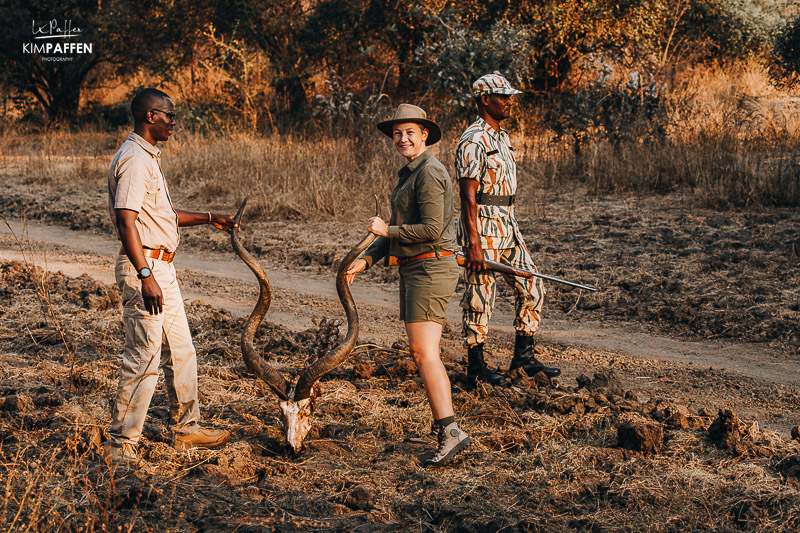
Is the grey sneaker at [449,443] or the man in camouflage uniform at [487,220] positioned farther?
the man in camouflage uniform at [487,220]

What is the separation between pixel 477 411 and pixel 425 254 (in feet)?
4.30

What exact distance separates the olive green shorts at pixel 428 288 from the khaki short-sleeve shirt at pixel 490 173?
1045mm

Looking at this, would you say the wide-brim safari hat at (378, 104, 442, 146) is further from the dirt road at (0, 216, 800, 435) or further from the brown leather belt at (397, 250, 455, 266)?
the dirt road at (0, 216, 800, 435)

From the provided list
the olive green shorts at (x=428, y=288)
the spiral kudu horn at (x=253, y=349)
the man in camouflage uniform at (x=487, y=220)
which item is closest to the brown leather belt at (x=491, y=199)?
the man in camouflage uniform at (x=487, y=220)

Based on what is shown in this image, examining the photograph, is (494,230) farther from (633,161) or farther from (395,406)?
(633,161)

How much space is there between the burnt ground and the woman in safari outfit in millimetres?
398

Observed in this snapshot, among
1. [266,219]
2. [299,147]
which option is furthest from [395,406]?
[299,147]

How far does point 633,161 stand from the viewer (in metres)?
11.3

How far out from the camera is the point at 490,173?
5.16 meters

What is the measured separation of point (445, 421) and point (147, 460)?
158 centimetres

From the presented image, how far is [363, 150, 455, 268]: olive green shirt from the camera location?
3951 mm

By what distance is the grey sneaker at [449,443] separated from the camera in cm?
405
